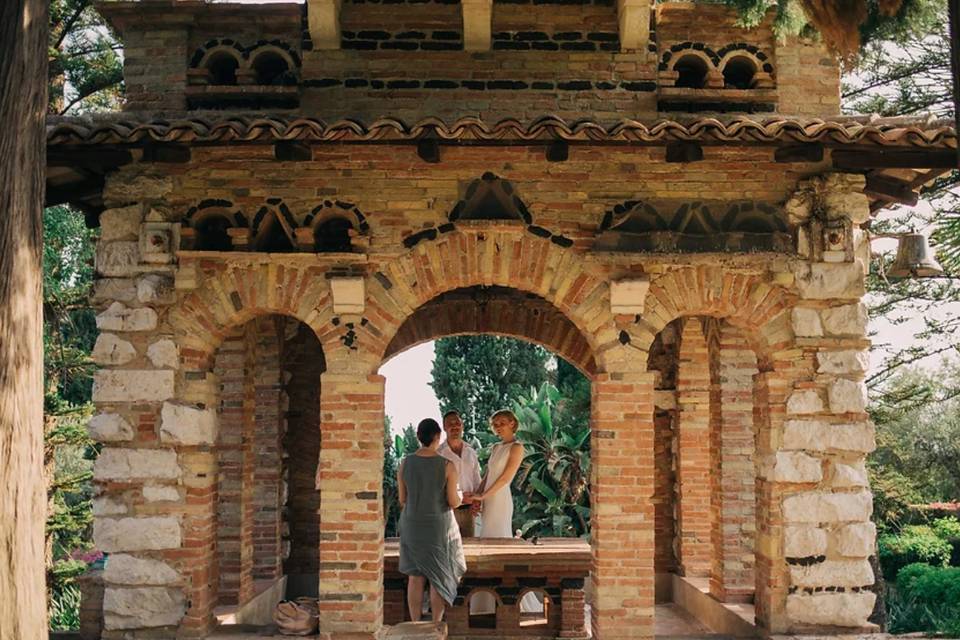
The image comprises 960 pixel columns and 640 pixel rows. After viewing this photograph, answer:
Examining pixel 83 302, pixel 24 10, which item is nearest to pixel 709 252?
pixel 24 10

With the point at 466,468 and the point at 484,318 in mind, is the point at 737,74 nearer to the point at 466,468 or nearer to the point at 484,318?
the point at 484,318

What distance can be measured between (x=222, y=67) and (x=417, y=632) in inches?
201

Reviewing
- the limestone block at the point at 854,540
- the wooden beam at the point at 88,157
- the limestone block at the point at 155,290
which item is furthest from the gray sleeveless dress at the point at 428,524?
the wooden beam at the point at 88,157

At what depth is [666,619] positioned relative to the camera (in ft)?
32.9

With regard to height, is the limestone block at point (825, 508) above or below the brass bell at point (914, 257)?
below

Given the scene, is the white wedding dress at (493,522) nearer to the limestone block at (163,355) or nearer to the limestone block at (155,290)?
the limestone block at (163,355)

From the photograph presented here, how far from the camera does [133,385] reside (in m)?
7.92

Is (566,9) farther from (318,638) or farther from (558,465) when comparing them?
(558,465)

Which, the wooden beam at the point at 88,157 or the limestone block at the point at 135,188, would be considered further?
the limestone block at the point at 135,188

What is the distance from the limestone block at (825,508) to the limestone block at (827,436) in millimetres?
373

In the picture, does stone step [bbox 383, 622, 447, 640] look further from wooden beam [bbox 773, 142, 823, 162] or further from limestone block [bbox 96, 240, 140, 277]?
wooden beam [bbox 773, 142, 823, 162]

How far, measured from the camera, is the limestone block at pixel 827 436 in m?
7.86

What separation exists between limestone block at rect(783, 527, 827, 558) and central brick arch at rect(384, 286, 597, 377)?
12.1 feet

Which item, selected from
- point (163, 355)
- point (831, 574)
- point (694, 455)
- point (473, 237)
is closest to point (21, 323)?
point (163, 355)
